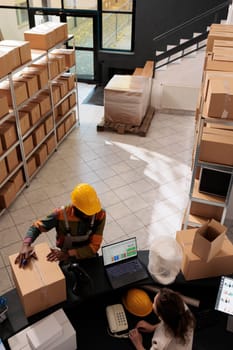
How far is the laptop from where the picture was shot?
9.10ft

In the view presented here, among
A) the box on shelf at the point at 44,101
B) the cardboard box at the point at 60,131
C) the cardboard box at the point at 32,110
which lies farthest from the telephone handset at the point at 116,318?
the cardboard box at the point at 60,131

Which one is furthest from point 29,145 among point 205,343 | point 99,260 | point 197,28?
point 197,28

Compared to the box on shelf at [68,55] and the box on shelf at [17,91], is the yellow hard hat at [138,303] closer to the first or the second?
the box on shelf at [17,91]

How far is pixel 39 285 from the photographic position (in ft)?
7.96

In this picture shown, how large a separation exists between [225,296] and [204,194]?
1460mm

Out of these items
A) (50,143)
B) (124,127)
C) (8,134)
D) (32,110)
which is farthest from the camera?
(124,127)

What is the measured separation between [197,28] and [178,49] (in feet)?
3.29

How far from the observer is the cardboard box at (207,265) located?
2.79 meters

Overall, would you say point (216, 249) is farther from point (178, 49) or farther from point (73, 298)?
point (178, 49)

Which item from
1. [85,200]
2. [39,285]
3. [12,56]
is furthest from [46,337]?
[12,56]

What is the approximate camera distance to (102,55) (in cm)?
895

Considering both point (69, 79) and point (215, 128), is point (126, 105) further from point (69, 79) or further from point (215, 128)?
point (215, 128)

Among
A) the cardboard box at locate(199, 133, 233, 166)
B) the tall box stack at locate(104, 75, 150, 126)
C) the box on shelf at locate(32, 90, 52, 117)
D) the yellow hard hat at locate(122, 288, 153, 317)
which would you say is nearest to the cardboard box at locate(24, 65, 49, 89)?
the box on shelf at locate(32, 90, 52, 117)

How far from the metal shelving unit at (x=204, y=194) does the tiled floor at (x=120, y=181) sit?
2.17 feet
